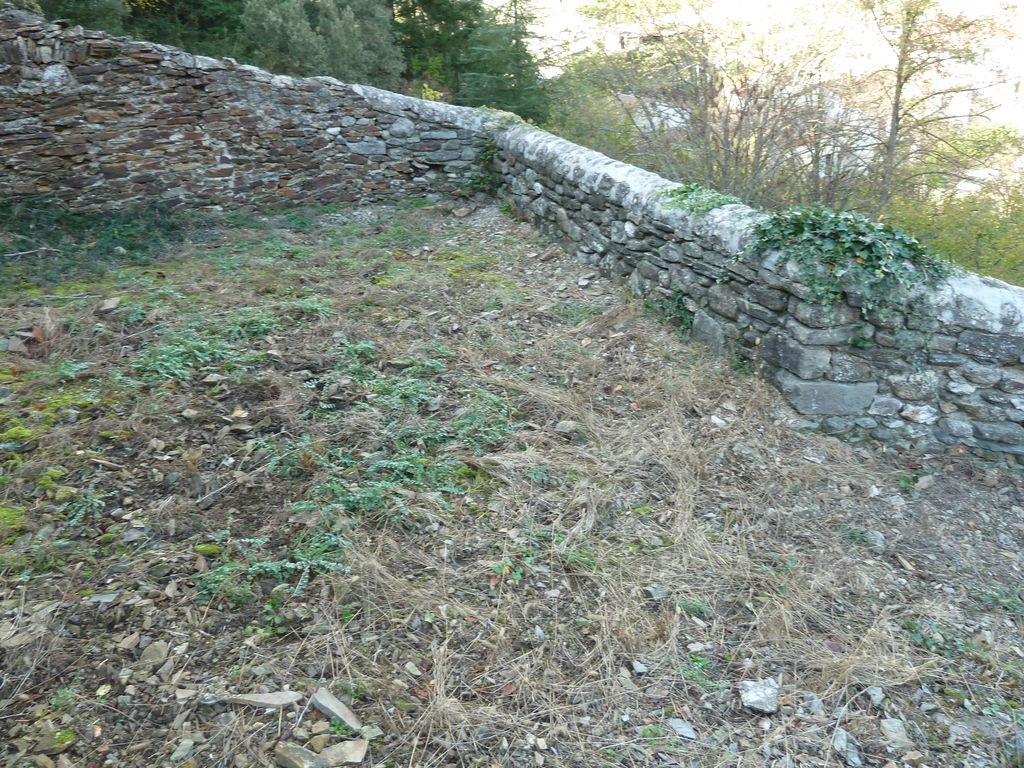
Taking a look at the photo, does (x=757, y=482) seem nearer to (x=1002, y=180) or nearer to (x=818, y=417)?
(x=818, y=417)

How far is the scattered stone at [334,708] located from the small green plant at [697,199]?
12.4 feet

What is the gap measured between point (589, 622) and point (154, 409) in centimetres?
246

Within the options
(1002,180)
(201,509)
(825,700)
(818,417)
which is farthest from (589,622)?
(1002,180)

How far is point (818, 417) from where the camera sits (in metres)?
4.24

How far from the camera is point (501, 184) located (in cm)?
793

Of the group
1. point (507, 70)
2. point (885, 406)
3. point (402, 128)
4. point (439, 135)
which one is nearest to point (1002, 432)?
point (885, 406)

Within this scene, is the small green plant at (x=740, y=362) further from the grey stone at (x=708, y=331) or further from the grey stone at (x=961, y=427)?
the grey stone at (x=961, y=427)

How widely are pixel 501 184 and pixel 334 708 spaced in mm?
6381

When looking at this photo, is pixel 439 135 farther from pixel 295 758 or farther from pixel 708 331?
pixel 295 758

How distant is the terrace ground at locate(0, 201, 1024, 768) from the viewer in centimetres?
255

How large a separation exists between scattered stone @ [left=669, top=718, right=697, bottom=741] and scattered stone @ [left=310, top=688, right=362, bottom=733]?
44.4 inches

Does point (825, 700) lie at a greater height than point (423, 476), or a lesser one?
lesser

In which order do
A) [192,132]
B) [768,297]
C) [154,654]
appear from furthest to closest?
[192,132]
[768,297]
[154,654]

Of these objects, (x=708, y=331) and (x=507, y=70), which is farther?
(x=507, y=70)
